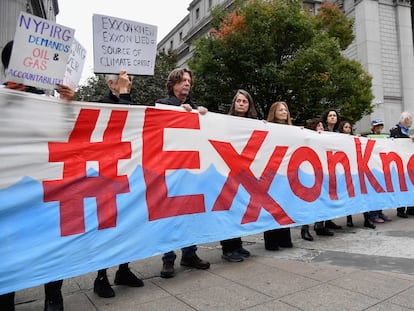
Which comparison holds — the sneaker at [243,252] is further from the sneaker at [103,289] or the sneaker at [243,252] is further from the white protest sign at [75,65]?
the white protest sign at [75,65]

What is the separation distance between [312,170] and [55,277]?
11.4 ft

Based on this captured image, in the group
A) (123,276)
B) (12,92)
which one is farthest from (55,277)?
(12,92)

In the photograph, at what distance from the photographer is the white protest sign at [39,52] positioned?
2420 millimetres

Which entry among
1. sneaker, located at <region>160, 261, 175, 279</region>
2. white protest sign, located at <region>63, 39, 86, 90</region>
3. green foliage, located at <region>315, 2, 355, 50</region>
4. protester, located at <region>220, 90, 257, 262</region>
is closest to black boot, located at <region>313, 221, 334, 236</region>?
protester, located at <region>220, 90, 257, 262</region>

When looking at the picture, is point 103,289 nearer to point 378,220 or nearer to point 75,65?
point 75,65

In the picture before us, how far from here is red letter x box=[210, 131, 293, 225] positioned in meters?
3.84

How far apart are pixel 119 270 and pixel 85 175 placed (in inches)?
40.5

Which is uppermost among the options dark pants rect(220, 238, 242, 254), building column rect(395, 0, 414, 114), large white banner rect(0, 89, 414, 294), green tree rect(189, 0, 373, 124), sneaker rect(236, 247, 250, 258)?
building column rect(395, 0, 414, 114)

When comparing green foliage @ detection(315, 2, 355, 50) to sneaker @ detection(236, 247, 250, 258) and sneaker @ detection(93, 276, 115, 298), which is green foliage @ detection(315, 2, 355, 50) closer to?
sneaker @ detection(236, 247, 250, 258)

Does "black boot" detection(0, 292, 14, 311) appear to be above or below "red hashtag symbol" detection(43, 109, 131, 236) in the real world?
below

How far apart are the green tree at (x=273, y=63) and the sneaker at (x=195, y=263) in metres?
11.7

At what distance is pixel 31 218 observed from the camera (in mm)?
2592

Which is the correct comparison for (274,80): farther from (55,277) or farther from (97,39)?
(55,277)

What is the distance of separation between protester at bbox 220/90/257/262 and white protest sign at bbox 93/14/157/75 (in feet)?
4.60
